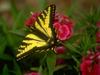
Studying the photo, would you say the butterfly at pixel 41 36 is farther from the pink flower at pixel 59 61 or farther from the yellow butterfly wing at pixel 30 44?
the pink flower at pixel 59 61

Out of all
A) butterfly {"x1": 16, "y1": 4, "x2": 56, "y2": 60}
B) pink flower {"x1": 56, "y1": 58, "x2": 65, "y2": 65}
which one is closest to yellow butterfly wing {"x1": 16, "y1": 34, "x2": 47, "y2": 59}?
butterfly {"x1": 16, "y1": 4, "x2": 56, "y2": 60}

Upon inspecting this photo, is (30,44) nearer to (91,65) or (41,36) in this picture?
(41,36)

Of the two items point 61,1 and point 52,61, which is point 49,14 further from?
point 61,1

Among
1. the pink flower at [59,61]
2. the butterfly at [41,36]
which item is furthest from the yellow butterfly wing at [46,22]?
the pink flower at [59,61]

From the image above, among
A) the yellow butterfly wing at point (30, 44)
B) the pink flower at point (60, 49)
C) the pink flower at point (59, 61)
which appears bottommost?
the pink flower at point (59, 61)

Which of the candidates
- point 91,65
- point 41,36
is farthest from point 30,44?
point 91,65

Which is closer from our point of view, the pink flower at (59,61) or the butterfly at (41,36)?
the butterfly at (41,36)

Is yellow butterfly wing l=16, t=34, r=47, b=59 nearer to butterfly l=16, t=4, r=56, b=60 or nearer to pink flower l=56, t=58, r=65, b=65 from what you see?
butterfly l=16, t=4, r=56, b=60
